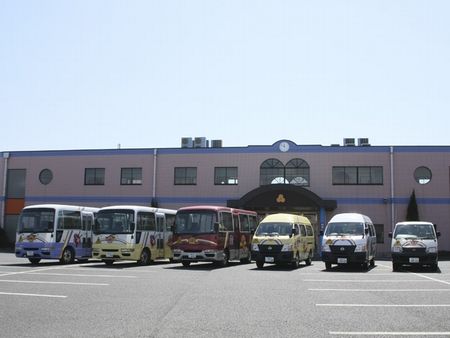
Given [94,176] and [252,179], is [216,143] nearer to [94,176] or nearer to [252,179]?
[252,179]

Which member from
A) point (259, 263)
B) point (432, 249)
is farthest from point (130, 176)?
point (432, 249)

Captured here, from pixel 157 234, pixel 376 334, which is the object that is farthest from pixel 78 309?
pixel 157 234

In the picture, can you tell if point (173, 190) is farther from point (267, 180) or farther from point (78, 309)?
point (78, 309)

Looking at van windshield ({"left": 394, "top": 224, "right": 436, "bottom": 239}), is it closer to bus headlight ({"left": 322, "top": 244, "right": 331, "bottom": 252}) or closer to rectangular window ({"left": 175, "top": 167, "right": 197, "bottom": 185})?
bus headlight ({"left": 322, "top": 244, "right": 331, "bottom": 252})

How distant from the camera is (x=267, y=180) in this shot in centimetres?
3816

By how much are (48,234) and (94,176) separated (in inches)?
689

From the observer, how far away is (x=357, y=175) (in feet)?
122

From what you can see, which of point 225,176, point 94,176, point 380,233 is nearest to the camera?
point 380,233

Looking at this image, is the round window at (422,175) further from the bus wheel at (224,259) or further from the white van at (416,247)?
the bus wheel at (224,259)

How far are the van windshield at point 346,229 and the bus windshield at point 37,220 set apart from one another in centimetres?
1206

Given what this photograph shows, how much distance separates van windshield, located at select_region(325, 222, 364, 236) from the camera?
21969 mm

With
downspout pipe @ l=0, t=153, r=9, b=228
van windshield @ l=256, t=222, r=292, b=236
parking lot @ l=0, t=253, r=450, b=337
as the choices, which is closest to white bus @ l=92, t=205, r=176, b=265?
van windshield @ l=256, t=222, r=292, b=236

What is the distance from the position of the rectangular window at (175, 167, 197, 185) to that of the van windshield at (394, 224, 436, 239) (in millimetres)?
19504

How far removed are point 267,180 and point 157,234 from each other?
13857mm
